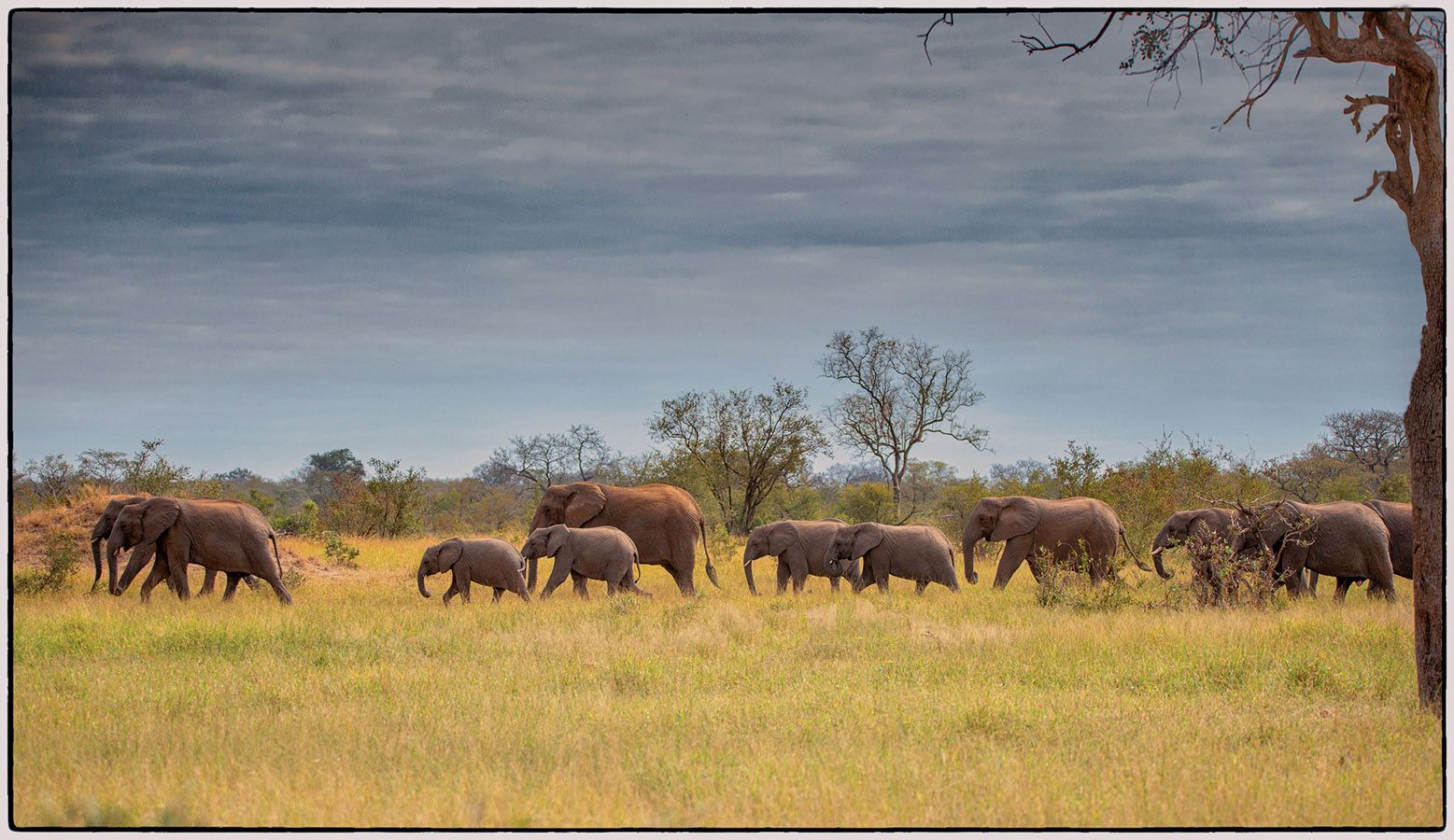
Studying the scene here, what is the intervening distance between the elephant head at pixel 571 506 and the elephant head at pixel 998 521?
7.12 metres

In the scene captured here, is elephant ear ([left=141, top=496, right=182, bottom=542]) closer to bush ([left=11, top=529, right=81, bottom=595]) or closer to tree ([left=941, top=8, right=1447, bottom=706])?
bush ([left=11, top=529, right=81, bottom=595])

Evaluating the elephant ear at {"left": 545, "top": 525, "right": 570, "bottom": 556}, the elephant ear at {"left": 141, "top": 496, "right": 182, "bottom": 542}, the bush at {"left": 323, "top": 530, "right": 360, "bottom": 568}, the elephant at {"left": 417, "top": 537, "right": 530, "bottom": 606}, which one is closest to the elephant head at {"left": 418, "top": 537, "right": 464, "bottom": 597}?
the elephant at {"left": 417, "top": 537, "right": 530, "bottom": 606}

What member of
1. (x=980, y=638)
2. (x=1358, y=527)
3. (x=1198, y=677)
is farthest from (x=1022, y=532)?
(x=1198, y=677)

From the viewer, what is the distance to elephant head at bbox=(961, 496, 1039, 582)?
2355 cm

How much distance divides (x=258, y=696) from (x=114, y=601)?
30.0 feet

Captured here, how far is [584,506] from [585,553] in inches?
82.5

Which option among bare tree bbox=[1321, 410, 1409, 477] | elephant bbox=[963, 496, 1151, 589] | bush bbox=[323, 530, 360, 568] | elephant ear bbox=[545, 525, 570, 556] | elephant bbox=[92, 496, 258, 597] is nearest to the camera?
elephant bbox=[92, 496, 258, 597]

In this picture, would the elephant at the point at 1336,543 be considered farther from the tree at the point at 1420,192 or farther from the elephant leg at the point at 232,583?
the elephant leg at the point at 232,583

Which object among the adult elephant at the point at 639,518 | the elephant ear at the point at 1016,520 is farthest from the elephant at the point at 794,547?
the elephant ear at the point at 1016,520

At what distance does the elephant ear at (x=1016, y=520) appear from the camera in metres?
23.5

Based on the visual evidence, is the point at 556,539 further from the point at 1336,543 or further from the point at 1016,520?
the point at 1336,543

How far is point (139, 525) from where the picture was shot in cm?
1938

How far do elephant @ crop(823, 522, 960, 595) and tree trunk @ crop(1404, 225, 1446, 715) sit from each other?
1343 centimetres

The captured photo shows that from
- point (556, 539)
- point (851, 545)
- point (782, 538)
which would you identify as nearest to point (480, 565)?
point (556, 539)
